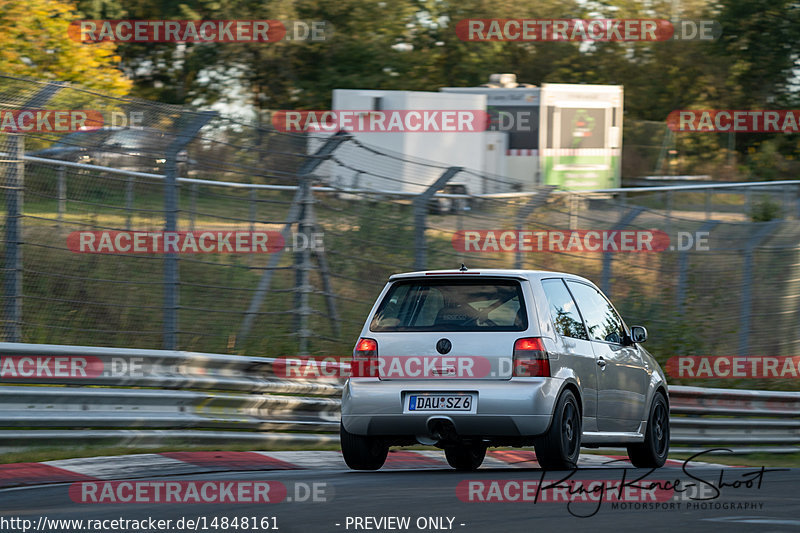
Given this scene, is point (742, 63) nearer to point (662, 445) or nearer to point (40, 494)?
point (662, 445)

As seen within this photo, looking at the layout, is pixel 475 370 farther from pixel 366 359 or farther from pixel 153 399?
pixel 153 399

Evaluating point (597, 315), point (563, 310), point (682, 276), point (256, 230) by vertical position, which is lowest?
point (682, 276)

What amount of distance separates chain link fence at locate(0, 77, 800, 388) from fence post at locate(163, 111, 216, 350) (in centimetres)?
1

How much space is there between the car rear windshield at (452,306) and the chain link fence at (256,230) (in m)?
2.73

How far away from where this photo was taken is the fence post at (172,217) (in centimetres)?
1134

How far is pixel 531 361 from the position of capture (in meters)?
8.89

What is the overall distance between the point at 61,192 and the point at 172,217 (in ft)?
3.29

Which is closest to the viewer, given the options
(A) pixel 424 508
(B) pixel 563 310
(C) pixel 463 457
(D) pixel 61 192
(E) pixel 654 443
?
(A) pixel 424 508

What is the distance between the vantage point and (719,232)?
18.2m

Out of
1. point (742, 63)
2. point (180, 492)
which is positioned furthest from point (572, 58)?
point (180, 492)

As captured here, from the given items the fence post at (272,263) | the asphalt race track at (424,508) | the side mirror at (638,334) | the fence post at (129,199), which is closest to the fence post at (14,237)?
the fence post at (129,199)

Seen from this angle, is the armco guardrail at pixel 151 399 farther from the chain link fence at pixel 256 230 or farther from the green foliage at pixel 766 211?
the green foliage at pixel 766 211

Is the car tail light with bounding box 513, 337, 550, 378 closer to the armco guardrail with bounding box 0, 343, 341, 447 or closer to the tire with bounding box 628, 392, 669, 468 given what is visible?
the tire with bounding box 628, 392, 669, 468

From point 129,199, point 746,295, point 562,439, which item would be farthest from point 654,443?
point 746,295
